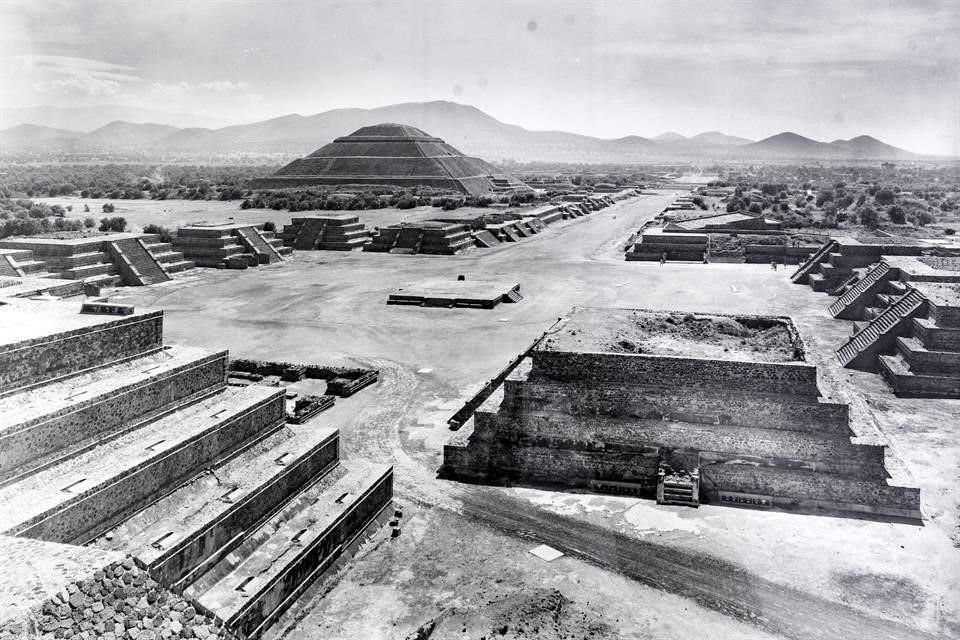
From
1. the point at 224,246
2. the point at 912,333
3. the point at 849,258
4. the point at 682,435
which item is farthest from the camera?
the point at 224,246

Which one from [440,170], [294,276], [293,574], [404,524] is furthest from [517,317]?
[440,170]

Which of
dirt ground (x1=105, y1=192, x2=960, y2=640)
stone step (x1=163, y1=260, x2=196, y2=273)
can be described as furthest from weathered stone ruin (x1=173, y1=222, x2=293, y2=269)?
dirt ground (x1=105, y1=192, x2=960, y2=640)

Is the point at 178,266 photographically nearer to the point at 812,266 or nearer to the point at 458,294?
the point at 458,294

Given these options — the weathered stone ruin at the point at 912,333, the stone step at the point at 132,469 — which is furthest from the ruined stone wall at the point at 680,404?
the weathered stone ruin at the point at 912,333

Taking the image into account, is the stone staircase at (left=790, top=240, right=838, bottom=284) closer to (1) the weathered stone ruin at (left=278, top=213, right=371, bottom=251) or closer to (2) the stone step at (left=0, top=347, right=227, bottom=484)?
(1) the weathered stone ruin at (left=278, top=213, right=371, bottom=251)

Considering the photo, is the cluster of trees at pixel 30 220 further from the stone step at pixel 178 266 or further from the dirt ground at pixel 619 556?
the dirt ground at pixel 619 556

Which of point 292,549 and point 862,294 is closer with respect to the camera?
point 292,549

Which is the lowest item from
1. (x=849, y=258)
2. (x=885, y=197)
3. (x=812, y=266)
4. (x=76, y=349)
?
(x=812, y=266)

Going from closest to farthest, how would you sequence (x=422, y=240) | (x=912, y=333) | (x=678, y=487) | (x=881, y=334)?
(x=678, y=487)
(x=912, y=333)
(x=881, y=334)
(x=422, y=240)

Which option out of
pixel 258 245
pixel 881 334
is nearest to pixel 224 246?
pixel 258 245
